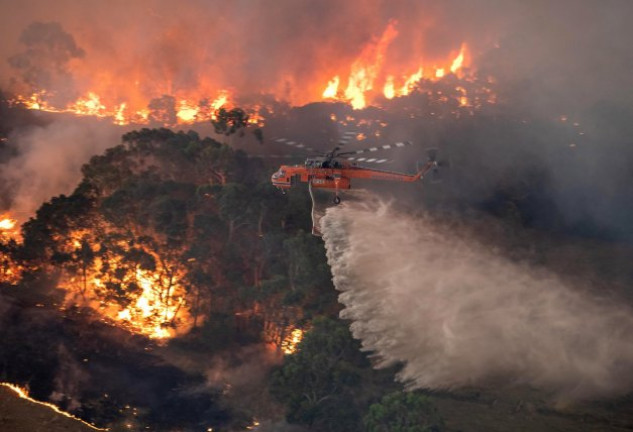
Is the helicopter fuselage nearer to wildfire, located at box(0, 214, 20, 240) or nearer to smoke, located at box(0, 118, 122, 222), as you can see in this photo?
wildfire, located at box(0, 214, 20, 240)

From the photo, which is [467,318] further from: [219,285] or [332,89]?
[332,89]

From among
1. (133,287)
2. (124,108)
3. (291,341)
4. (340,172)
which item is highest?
(124,108)

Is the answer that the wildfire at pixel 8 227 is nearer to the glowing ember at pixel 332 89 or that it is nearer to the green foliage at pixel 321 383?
the green foliage at pixel 321 383

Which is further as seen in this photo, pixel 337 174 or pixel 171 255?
pixel 171 255

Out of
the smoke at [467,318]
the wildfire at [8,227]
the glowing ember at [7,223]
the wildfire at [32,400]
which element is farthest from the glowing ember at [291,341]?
the glowing ember at [7,223]

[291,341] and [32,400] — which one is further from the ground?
[291,341]

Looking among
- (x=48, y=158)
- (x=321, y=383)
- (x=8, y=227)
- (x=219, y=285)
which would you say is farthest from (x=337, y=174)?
(x=48, y=158)
